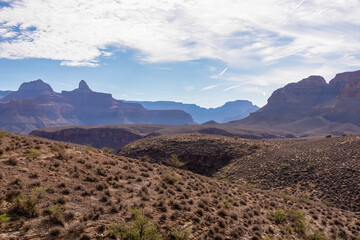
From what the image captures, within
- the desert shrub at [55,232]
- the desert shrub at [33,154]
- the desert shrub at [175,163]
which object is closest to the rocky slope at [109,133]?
the desert shrub at [175,163]

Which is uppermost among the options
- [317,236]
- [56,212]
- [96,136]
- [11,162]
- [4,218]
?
[11,162]

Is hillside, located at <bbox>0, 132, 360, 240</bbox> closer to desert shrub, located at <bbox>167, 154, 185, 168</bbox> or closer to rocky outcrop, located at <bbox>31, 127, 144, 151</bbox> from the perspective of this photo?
desert shrub, located at <bbox>167, 154, 185, 168</bbox>

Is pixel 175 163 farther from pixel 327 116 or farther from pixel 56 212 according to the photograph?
pixel 327 116

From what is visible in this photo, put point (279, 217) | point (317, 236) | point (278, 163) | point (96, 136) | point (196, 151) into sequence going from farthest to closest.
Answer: point (96, 136) < point (196, 151) < point (278, 163) < point (279, 217) < point (317, 236)

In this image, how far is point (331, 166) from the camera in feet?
99.7

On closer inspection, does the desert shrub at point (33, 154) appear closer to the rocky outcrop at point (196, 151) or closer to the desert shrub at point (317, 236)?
the desert shrub at point (317, 236)

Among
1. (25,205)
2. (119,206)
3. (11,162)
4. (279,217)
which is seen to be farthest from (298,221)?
(11,162)

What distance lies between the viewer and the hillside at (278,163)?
2589 cm

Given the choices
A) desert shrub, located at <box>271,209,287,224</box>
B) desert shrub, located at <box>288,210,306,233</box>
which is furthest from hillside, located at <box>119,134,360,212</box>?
desert shrub, located at <box>271,209,287,224</box>

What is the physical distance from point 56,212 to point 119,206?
2.89 m

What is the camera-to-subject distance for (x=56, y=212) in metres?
8.78

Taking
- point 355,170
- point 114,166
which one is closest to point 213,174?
point 355,170

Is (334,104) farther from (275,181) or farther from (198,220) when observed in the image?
(198,220)

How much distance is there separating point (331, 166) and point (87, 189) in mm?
30939
